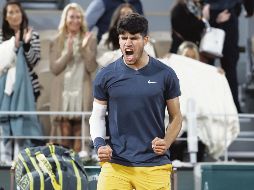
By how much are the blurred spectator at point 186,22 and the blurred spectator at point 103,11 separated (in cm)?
43

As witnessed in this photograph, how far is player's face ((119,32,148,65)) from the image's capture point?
5953 millimetres

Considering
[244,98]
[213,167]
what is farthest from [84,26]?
[244,98]

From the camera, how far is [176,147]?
9.41 metres

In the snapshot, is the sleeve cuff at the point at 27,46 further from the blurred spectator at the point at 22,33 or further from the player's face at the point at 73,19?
the player's face at the point at 73,19

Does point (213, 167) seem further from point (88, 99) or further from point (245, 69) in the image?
point (245, 69)

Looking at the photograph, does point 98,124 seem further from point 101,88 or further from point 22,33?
point 22,33

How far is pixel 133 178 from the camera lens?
6.07 metres

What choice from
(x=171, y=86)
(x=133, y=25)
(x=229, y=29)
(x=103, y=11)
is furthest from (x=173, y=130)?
(x=229, y=29)

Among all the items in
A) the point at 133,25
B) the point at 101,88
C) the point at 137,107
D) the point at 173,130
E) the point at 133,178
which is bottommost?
the point at 133,178

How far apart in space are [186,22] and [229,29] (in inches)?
22.3

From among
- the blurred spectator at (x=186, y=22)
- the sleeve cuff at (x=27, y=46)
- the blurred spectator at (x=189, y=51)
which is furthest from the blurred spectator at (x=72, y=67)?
the blurred spectator at (x=186, y=22)

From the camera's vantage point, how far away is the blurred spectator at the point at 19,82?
939cm

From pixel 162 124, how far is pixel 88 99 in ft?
11.6

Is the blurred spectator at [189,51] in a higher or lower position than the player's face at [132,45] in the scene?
higher
